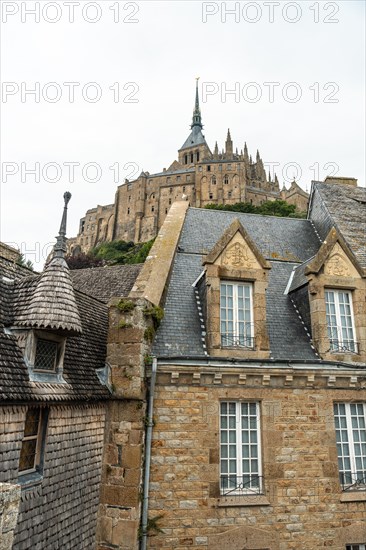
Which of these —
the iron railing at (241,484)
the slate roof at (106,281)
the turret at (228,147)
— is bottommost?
the iron railing at (241,484)

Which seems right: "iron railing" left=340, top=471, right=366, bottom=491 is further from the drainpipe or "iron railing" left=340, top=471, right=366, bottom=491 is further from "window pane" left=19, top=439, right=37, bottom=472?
"window pane" left=19, top=439, right=37, bottom=472

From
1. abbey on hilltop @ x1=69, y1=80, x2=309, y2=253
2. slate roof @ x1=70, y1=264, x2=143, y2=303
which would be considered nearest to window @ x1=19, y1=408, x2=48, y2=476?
slate roof @ x1=70, y1=264, x2=143, y2=303

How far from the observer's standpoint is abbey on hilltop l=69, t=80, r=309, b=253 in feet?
312

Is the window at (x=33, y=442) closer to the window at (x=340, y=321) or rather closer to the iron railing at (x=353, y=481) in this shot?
the iron railing at (x=353, y=481)

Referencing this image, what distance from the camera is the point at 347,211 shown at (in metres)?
12.7

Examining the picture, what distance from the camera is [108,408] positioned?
770cm

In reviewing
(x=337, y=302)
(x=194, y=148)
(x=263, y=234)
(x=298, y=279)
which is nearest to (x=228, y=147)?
(x=194, y=148)

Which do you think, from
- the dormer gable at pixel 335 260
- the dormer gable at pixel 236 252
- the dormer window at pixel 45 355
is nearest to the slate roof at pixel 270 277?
the dormer gable at pixel 236 252

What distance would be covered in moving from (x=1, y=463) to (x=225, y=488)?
4.55 meters

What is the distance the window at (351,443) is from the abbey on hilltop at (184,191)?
285 ft

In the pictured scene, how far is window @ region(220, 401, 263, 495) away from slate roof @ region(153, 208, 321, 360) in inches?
52.9

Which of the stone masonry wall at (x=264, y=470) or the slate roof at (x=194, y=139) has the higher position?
the slate roof at (x=194, y=139)

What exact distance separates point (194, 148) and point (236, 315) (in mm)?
112029

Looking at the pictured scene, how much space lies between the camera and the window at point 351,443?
798 centimetres
